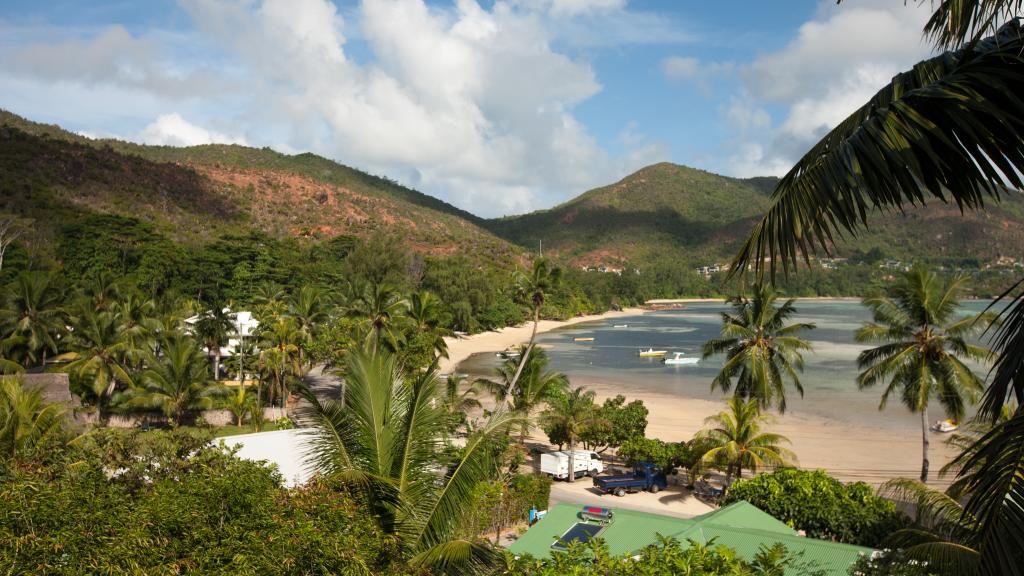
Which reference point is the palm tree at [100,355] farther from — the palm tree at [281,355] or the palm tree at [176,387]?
the palm tree at [281,355]

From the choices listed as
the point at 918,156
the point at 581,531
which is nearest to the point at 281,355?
the point at 581,531

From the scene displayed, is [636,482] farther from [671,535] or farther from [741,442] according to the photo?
[671,535]

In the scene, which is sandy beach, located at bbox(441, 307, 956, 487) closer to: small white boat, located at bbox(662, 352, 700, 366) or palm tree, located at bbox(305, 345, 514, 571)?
small white boat, located at bbox(662, 352, 700, 366)

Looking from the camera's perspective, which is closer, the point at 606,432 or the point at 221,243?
the point at 606,432

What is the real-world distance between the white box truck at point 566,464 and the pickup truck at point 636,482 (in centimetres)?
145

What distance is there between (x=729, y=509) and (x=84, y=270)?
50.9 meters

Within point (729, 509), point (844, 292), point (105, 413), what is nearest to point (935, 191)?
point (729, 509)

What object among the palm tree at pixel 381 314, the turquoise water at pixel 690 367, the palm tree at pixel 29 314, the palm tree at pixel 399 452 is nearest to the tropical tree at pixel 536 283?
the palm tree at pixel 381 314

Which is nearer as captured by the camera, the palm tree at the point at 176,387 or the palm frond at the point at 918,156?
the palm frond at the point at 918,156

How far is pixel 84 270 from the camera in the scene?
160ft

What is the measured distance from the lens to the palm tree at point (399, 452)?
21.2ft

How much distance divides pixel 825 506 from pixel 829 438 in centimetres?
1627

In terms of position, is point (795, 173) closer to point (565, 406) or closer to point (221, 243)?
point (565, 406)

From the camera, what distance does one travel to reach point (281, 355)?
93.8 feet
